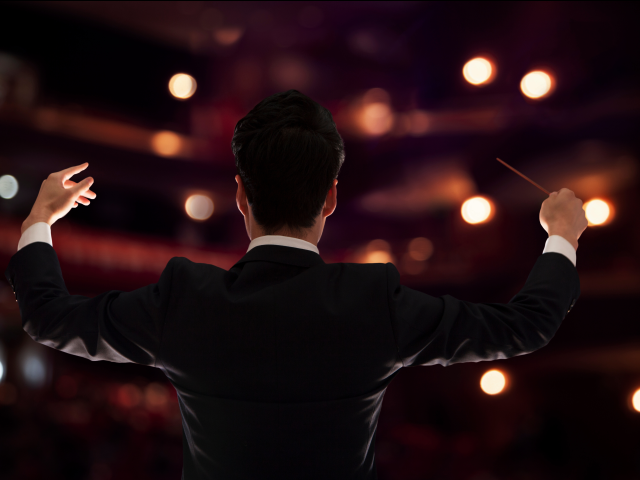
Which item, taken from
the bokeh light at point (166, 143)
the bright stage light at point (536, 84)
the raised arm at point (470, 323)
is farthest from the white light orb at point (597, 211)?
the bokeh light at point (166, 143)

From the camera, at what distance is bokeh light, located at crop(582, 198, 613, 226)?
6.38 feet

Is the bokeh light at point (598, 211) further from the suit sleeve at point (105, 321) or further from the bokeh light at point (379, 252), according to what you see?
the suit sleeve at point (105, 321)

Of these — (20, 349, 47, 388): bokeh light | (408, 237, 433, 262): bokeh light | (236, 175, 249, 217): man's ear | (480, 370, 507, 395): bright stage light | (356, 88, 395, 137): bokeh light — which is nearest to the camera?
(236, 175, 249, 217): man's ear

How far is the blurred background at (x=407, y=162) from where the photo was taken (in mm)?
1999

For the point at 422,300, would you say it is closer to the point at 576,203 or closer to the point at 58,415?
the point at 576,203

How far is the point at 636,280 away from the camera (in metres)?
2.08

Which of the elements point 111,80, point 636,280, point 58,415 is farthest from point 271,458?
point 111,80

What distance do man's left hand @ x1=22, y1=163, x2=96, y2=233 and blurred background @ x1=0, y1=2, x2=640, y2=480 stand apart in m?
0.23

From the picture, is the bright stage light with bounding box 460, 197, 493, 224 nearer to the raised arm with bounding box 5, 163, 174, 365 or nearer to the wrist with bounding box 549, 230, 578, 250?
the wrist with bounding box 549, 230, 578, 250

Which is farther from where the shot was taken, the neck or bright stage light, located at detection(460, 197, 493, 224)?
bright stage light, located at detection(460, 197, 493, 224)

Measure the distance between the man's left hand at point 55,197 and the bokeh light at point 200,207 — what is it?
14.4ft

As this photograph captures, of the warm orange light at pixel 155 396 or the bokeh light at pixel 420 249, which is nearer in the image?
the bokeh light at pixel 420 249

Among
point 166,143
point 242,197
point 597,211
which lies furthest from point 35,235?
point 166,143

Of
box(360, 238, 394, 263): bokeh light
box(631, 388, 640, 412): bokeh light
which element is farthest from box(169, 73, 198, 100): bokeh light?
box(631, 388, 640, 412): bokeh light
